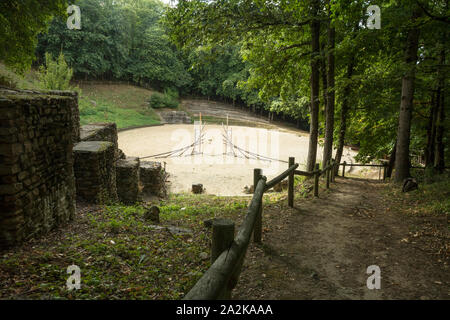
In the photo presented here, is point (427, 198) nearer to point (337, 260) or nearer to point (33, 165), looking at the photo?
point (337, 260)

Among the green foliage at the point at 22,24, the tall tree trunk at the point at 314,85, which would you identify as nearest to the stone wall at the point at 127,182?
the green foliage at the point at 22,24

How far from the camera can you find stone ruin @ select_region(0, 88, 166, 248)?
381 cm

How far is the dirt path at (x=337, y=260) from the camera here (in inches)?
128

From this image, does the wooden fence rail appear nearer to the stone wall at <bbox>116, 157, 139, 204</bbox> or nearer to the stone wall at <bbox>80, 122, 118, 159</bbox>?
the stone wall at <bbox>116, 157, 139, 204</bbox>

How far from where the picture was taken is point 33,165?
4395 mm

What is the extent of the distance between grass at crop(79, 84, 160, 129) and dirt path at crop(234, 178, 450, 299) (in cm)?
2712

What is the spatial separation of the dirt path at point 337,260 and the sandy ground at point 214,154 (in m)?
7.89

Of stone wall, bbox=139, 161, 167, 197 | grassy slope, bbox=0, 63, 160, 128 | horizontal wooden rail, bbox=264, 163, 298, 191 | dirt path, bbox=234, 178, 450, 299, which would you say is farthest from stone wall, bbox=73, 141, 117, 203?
grassy slope, bbox=0, 63, 160, 128

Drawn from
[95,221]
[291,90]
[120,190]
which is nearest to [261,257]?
[95,221]

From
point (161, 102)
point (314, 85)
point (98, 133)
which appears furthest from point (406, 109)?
point (161, 102)

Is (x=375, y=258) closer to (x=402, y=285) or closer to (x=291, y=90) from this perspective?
(x=402, y=285)

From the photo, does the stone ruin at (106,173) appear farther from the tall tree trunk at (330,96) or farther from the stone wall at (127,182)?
the tall tree trunk at (330,96)
